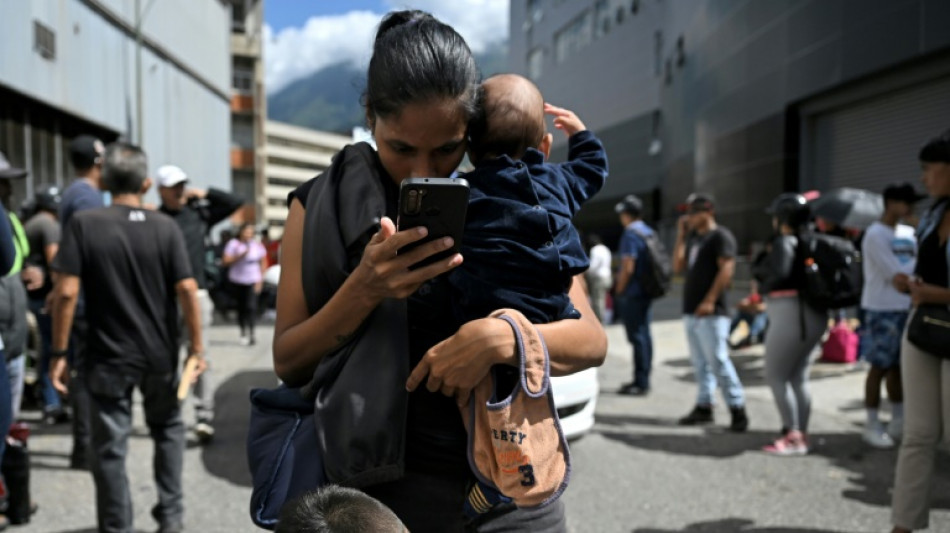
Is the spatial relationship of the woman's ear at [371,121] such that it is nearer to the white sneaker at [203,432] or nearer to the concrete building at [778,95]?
the concrete building at [778,95]

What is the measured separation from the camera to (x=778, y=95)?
17453 mm

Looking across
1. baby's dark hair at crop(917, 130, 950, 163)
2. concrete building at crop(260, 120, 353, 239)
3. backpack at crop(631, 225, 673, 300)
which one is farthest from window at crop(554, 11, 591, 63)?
concrete building at crop(260, 120, 353, 239)

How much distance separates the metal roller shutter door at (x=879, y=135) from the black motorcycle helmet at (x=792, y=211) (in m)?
7.98

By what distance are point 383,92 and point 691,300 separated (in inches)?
239

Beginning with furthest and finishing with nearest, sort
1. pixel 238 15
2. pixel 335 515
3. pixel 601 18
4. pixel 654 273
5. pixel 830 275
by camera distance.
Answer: pixel 238 15 → pixel 601 18 → pixel 654 273 → pixel 830 275 → pixel 335 515

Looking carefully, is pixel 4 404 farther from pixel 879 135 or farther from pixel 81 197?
pixel 879 135

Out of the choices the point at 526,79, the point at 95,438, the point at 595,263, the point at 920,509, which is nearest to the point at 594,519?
the point at 920,509

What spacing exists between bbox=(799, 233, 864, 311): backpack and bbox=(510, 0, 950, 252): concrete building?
2.23 metres

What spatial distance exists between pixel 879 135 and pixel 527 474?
1520 centimetres

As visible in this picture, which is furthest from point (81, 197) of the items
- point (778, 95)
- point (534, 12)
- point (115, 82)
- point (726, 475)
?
point (534, 12)

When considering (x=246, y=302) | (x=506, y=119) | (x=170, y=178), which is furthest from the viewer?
(x=246, y=302)

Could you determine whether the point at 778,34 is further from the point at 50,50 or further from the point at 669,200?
the point at 50,50

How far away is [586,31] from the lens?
42406 millimetres

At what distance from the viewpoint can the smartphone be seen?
1394mm
